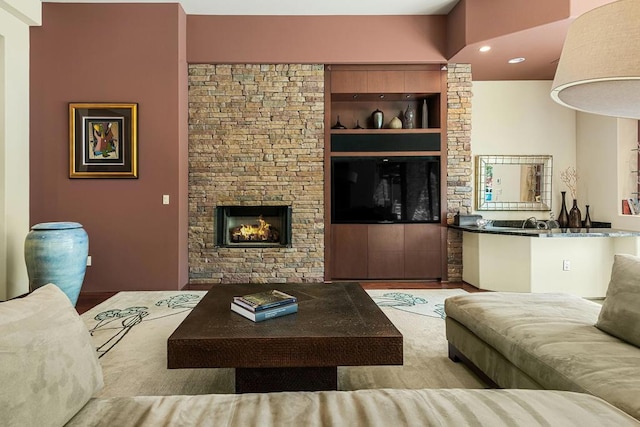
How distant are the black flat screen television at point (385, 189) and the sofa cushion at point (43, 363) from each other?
3836 mm

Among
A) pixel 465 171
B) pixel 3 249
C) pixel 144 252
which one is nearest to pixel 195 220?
pixel 144 252

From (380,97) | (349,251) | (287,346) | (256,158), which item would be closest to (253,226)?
(256,158)

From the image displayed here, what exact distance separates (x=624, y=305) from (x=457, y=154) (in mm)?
3431

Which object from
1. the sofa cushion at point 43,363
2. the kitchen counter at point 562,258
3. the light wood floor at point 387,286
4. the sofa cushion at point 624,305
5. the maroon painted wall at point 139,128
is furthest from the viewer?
the maroon painted wall at point 139,128

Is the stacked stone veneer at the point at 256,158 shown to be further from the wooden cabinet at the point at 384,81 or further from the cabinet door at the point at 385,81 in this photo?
the cabinet door at the point at 385,81

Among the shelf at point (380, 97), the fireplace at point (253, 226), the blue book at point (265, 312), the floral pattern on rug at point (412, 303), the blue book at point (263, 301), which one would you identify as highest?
the shelf at point (380, 97)

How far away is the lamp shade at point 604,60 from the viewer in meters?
1.04

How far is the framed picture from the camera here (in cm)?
439

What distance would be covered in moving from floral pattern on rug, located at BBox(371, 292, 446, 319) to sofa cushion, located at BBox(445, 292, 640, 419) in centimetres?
115

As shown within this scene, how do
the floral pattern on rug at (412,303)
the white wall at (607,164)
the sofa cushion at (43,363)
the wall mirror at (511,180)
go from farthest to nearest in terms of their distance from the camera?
the wall mirror at (511,180) < the white wall at (607,164) < the floral pattern on rug at (412,303) < the sofa cushion at (43,363)

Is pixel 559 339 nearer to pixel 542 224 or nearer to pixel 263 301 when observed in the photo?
pixel 263 301

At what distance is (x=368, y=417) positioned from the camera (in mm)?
1010

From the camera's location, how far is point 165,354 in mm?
2512

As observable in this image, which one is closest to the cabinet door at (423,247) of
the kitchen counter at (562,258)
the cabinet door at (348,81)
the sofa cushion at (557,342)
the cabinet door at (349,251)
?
the cabinet door at (349,251)
